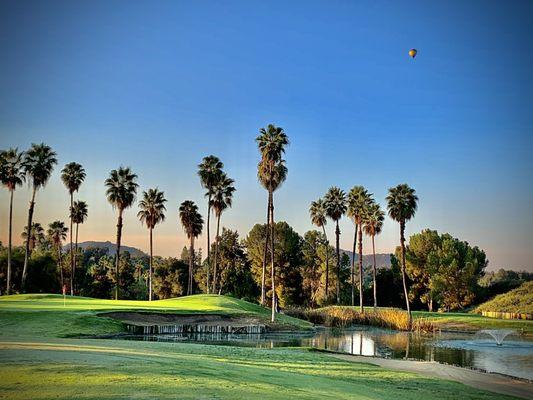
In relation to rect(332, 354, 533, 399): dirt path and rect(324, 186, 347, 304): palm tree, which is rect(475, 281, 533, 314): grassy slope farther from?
rect(332, 354, 533, 399): dirt path

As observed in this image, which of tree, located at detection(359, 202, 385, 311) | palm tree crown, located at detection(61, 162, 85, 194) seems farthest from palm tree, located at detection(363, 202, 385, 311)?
palm tree crown, located at detection(61, 162, 85, 194)

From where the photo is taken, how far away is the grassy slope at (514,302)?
70.6m

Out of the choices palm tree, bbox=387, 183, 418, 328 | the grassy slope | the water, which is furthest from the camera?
the grassy slope

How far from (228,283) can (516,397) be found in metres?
79.2

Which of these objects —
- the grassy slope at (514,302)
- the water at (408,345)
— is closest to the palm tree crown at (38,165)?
the water at (408,345)

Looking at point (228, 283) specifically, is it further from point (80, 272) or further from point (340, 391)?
point (340, 391)

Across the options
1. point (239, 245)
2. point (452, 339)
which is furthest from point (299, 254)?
point (452, 339)

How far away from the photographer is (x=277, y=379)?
45.4 ft

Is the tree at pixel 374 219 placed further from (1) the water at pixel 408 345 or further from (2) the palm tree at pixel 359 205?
(1) the water at pixel 408 345

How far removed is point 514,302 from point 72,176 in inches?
2686

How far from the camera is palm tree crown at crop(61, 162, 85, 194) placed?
2815 inches

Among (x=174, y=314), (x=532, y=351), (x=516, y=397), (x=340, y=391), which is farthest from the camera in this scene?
(x=174, y=314)

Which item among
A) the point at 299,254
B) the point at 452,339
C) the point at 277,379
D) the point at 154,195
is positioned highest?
the point at 154,195

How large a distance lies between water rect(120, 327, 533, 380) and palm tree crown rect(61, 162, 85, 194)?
4051cm
